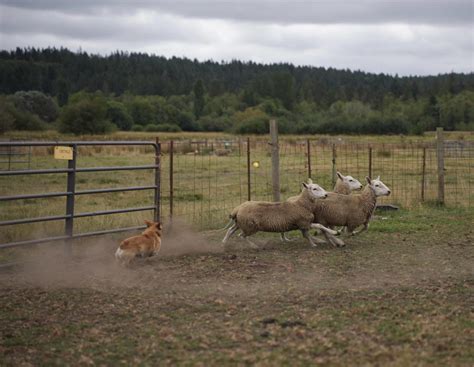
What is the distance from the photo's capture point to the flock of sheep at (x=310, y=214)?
36.7 ft

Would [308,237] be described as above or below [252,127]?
below

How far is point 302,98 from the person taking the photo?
122188mm

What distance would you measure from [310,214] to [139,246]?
317 centimetres

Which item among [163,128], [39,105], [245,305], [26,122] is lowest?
[245,305]

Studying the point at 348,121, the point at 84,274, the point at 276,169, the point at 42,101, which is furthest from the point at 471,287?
the point at 42,101

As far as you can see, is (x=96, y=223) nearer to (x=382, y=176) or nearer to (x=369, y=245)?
(x=369, y=245)

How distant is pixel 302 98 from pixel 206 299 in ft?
381

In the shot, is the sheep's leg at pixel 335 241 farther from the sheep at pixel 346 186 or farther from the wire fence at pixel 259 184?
the wire fence at pixel 259 184

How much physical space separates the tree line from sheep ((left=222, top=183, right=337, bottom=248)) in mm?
44820

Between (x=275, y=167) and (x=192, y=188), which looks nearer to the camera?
(x=275, y=167)

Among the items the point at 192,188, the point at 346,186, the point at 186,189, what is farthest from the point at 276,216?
the point at 192,188

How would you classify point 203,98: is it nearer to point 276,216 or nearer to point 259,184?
point 259,184

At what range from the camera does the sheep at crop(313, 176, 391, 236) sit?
467 inches

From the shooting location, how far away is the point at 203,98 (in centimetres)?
11519
